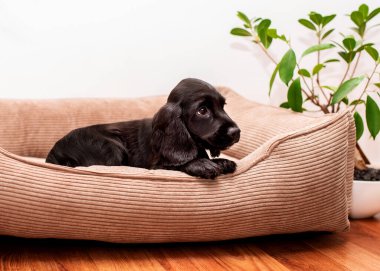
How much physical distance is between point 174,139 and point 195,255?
16.3 inches

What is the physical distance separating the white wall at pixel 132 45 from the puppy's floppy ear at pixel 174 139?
3.89 feet

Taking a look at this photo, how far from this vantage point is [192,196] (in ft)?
5.85

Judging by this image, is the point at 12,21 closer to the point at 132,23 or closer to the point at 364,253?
the point at 132,23

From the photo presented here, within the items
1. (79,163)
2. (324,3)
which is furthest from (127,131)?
(324,3)

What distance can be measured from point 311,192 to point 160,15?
5.08ft

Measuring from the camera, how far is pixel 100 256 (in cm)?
181

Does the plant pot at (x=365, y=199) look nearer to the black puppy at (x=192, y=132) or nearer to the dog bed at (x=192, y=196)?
the dog bed at (x=192, y=196)

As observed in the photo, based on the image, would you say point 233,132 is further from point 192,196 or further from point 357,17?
point 357,17

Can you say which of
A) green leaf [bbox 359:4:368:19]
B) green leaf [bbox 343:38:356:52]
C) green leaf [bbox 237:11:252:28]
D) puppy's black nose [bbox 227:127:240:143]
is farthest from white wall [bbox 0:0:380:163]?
puppy's black nose [bbox 227:127:240:143]

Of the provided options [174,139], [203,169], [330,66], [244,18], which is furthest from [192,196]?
[330,66]

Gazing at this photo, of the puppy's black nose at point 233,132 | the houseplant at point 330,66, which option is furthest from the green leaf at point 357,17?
the puppy's black nose at point 233,132

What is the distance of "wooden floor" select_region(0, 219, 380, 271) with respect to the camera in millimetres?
1743

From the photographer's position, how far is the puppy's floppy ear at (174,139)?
1877 millimetres

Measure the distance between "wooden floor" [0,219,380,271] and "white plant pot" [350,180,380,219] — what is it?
0.37m
